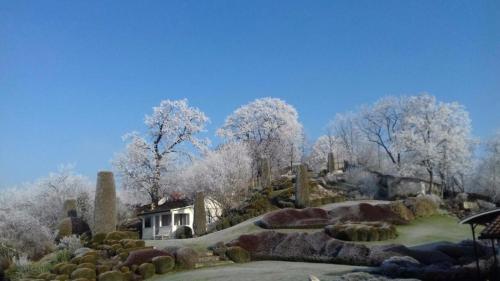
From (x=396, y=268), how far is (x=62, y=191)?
42.4 meters

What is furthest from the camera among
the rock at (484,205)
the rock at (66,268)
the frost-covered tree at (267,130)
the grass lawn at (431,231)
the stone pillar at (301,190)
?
the frost-covered tree at (267,130)

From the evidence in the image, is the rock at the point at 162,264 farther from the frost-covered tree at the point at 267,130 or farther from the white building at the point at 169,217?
the frost-covered tree at the point at 267,130

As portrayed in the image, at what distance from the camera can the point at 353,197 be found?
1900 inches

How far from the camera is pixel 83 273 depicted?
21703 mm

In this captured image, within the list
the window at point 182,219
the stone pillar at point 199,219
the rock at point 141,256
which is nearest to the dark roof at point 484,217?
the rock at point 141,256

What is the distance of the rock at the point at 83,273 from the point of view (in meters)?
21.7

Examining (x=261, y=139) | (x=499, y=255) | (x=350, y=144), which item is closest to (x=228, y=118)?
(x=261, y=139)

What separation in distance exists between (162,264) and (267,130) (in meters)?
47.9

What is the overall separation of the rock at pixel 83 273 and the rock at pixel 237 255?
6619 millimetres

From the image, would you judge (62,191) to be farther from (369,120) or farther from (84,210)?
(369,120)

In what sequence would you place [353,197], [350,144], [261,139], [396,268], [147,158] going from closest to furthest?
1. [396,268]
2. [353,197]
3. [147,158]
4. [261,139]
5. [350,144]

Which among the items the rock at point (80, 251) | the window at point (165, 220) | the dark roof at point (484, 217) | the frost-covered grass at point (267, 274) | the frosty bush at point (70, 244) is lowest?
the frost-covered grass at point (267, 274)

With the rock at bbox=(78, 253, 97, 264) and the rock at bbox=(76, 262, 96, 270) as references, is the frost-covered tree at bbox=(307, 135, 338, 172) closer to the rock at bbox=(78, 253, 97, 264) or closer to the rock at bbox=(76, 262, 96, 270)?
the rock at bbox=(78, 253, 97, 264)

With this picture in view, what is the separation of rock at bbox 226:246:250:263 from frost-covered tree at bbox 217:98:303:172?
4188cm
